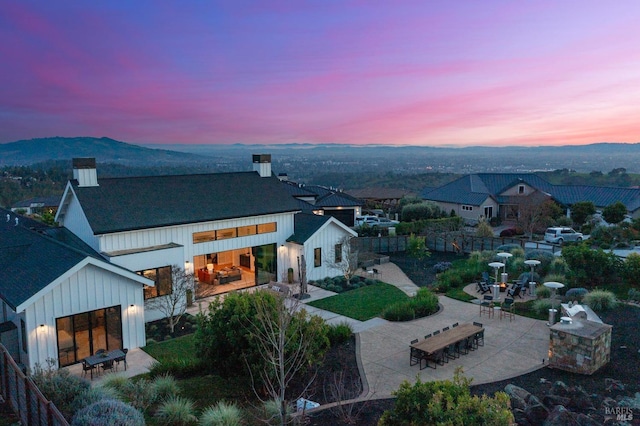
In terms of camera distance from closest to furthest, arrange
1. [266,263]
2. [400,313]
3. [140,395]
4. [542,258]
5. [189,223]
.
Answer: [140,395]
[400,313]
[189,223]
[542,258]
[266,263]

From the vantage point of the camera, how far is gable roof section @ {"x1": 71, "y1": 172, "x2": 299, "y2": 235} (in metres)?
18.7

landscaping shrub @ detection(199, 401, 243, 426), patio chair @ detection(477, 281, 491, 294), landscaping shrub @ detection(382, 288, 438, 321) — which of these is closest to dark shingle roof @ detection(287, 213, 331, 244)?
landscaping shrub @ detection(382, 288, 438, 321)

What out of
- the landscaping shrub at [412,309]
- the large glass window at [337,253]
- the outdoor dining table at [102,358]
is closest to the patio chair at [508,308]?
the landscaping shrub at [412,309]

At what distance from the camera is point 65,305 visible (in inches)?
544

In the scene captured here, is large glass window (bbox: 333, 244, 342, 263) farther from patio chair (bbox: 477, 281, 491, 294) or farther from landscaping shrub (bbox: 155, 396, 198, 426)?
landscaping shrub (bbox: 155, 396, 198, 426)

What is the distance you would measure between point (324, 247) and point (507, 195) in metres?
29.2

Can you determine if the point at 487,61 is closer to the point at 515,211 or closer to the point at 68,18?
the point at 515,211

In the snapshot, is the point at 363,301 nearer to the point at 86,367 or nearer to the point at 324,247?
the point at 324,247

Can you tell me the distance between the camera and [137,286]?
15.5 m

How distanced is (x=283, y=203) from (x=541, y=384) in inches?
606

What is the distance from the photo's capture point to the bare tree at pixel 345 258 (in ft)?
76.8

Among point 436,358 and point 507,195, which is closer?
point 436,358

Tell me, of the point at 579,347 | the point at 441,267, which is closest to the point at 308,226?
the point at 441,267

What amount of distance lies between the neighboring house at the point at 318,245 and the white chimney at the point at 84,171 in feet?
31.4
